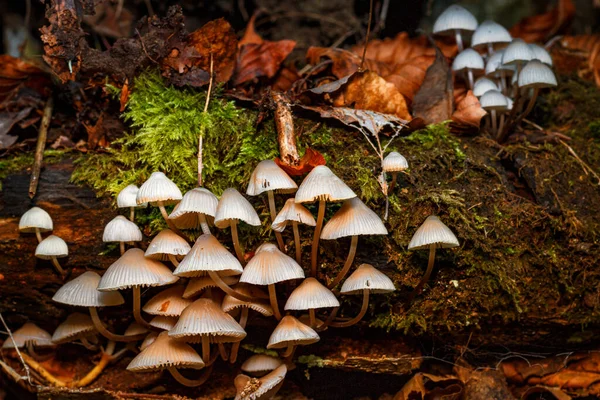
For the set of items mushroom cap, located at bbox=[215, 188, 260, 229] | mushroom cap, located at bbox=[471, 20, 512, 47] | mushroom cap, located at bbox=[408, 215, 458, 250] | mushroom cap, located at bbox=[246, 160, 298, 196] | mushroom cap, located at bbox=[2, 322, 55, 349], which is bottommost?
mushroom cap, located at bbox=[2, 322, 55, 349]

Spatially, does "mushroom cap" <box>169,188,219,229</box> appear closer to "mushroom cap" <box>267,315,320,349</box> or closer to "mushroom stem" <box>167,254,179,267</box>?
"mushroom stem" <box>167,254,179,267</box>

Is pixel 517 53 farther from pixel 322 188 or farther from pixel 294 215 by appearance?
pixel 294 215

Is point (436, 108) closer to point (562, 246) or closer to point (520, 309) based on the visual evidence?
point (562, 246)

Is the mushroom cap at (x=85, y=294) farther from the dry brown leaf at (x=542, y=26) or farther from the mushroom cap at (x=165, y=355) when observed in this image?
the dry brown leaf at (x=542, y=26)

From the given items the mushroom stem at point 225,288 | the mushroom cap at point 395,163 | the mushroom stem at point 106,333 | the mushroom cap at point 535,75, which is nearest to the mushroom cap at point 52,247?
the mushroom stem at point 106,333

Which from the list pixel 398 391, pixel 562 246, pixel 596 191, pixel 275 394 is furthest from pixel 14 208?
pixel 596 191

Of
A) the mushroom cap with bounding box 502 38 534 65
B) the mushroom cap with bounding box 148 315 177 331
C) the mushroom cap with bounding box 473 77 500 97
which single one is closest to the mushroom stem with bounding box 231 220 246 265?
the mushroom cap with bounding box 148 315 177 331
